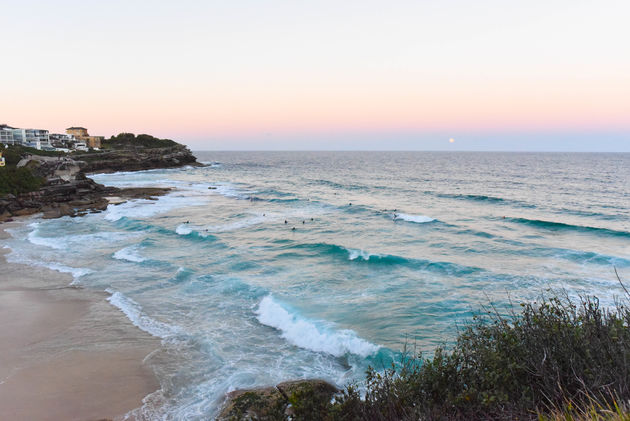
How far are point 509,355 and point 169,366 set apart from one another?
9095 millimetres

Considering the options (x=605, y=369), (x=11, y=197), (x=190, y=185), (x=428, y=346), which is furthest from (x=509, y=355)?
(x=190, y=185)

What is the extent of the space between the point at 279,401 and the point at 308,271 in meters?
13.2

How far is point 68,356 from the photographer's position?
1147 centimetres

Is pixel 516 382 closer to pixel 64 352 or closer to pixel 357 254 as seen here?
pixel 64 352

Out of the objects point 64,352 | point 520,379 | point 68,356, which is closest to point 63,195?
point 64,352

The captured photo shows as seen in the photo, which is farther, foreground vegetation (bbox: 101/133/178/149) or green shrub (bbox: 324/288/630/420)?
foreground vegetation (bbox: 101/133/178/149)

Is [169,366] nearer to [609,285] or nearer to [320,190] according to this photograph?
[609,285]

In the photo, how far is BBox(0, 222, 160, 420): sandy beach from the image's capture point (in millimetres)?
9180

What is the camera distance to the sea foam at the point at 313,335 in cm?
1217

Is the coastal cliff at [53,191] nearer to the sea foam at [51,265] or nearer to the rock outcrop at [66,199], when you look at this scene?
the rock outcrop at [66,199]

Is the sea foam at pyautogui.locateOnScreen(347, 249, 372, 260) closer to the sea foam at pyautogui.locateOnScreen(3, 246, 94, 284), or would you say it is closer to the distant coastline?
the distant coastline

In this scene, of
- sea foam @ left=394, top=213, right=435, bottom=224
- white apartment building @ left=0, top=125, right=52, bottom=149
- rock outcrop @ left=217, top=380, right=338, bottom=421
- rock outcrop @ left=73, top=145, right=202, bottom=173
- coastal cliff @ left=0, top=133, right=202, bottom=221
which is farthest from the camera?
white apartment building @ left=0, top=125, right=52, bottom=149

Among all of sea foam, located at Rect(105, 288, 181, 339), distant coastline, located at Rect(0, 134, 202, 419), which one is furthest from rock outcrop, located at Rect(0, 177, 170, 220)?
sea foam, located at Rect(105, 288, 181, 339)

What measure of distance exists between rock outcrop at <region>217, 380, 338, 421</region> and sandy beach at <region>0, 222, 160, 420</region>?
276 cm
